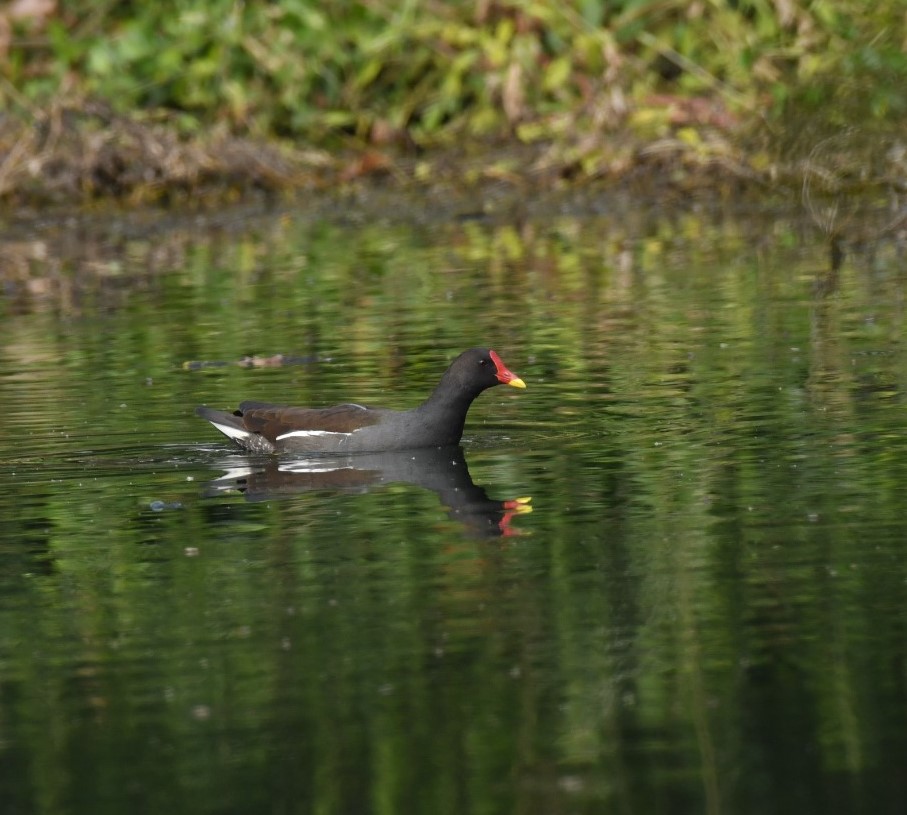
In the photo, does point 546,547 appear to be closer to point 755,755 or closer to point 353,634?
point 353,634

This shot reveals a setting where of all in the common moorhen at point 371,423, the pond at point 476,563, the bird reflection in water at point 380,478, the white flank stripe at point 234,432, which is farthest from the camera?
the white flank stripe at point 234,432

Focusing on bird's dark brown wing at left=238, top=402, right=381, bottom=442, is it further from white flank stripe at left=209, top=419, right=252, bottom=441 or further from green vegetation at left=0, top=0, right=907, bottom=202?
green vegetation at left=0, top=0, right=907, bottom=202

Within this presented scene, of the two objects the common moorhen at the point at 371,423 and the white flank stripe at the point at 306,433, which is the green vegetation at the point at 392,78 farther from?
the white flank stripe at the point at 306,433

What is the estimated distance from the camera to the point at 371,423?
38.3 ft

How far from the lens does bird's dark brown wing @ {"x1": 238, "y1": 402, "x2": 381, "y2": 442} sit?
1166 centimetres

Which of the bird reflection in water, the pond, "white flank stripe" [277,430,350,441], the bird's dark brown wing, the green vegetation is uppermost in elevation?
the green vegetation

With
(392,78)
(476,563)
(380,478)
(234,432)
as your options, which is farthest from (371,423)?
(392,78)

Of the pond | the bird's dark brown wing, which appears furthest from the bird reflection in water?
the bird's dark brown wing

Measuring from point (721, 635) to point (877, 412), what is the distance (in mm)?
4545

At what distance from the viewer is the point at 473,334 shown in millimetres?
15523

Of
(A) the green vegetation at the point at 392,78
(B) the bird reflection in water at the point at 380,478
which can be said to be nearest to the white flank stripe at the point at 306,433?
(B) the bird reflection in water at the point at 380,478

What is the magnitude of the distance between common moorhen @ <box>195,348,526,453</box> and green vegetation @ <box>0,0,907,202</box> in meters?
11.9

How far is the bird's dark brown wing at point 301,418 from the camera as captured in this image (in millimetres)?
11656

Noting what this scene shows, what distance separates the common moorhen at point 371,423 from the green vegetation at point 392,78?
469 inches
